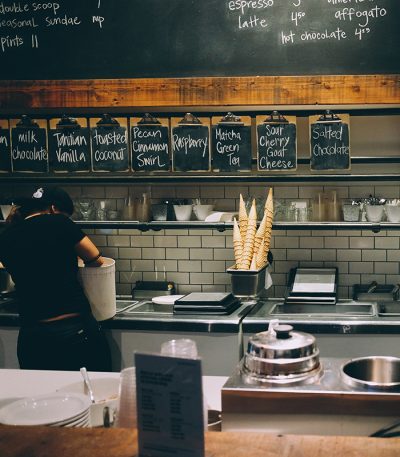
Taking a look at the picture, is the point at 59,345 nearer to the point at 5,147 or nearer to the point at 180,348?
the point at 5,147

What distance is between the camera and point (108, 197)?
15.4ft

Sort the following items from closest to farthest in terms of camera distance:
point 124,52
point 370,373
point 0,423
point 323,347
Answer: point 0,423, point 370,373, point 323,347, point 124,52

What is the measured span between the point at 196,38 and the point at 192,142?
2.18 ft

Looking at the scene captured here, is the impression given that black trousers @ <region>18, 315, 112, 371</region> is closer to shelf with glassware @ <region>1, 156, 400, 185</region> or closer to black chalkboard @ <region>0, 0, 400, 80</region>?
shelf with glassware @ <region>1, 156, 400, 185</region>

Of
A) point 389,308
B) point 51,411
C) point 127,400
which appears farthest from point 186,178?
point 127,400

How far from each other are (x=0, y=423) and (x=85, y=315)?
196 centimetres

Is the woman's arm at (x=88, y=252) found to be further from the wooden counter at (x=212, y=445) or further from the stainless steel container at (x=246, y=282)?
the wooden counter at (x=212, y=445)

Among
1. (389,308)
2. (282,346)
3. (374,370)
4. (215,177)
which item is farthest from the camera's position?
(215,177)

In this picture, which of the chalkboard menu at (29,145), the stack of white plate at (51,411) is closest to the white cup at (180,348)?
the stack of white plate at (51,411)

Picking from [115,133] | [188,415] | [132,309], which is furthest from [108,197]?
[188,415]

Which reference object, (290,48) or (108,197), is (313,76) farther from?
(108,197)

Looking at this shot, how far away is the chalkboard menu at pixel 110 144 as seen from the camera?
416cm

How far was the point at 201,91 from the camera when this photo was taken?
13.0 feet

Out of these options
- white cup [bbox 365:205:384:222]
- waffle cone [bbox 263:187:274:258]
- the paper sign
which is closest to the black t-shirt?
waffle cone [bbox 263:187:274:258]
